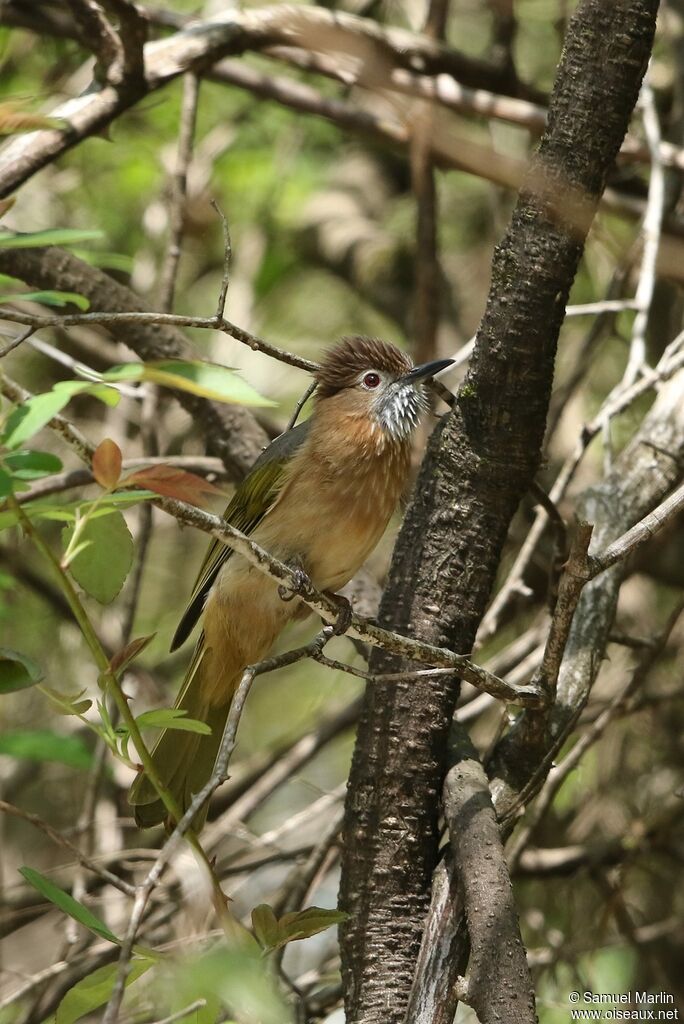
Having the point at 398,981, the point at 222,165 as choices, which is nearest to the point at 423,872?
the point at 398,981

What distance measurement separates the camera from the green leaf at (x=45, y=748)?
2510mm

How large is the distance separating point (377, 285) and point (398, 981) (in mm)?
3635

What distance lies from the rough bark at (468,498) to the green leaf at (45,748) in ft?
2.11

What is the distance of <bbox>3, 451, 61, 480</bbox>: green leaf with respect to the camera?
1627 millimetres

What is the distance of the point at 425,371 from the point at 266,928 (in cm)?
179

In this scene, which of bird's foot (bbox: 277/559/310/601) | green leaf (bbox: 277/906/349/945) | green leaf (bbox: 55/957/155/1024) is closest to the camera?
green leaf (bbox: 55/957/155/1024)

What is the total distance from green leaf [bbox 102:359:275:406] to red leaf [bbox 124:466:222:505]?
19 cm

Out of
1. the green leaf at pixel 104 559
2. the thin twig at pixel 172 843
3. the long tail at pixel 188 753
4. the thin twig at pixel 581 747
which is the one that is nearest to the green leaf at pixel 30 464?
the green leaf at pixel 104 559

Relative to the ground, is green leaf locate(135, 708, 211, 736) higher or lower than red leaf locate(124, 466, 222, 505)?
lower

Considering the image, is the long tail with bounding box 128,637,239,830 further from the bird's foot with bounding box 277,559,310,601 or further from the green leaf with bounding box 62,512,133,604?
the green leaf with bounding box 62,512,133,604

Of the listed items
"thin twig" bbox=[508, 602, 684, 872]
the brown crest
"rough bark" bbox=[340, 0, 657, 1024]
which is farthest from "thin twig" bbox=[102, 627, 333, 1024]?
the brown crest

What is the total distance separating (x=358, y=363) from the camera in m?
3.56

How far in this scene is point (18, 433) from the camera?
1436mm

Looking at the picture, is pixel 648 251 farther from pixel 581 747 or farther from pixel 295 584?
pixel 295 584
